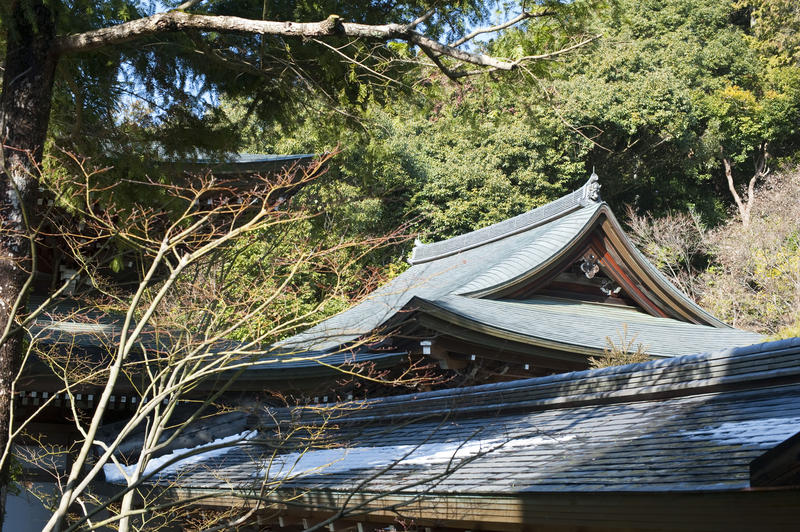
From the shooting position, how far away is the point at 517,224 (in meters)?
15.4

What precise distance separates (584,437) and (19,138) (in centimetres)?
424

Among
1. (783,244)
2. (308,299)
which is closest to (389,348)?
(308,299)

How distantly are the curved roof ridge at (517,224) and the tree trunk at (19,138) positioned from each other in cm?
946

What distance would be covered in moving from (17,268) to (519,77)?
384 centimetres

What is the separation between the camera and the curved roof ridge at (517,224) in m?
12.9

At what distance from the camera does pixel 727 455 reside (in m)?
3.45

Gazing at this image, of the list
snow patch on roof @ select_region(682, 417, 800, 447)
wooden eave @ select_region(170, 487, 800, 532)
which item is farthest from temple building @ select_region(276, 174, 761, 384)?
snow patch on roof @ select_region(682, 417, 800, 447)

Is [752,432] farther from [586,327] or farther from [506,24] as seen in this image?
[586,327]

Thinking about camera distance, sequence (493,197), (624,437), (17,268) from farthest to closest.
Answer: (493,197)
(17,268)
(624,437)

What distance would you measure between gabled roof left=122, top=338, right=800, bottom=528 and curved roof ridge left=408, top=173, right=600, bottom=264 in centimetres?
734

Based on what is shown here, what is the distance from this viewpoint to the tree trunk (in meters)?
4.77

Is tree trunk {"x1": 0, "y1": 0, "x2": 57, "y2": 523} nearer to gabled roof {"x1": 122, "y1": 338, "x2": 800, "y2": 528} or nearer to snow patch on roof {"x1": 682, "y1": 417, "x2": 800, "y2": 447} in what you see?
gabled roof {"x1": 122, "y1": 338, "x2": 800, "y2": 528}

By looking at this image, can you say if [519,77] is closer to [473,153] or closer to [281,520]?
[281,520]

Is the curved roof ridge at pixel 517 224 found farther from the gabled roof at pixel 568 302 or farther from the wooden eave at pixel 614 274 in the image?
the wooden eave at pixel 614 274
